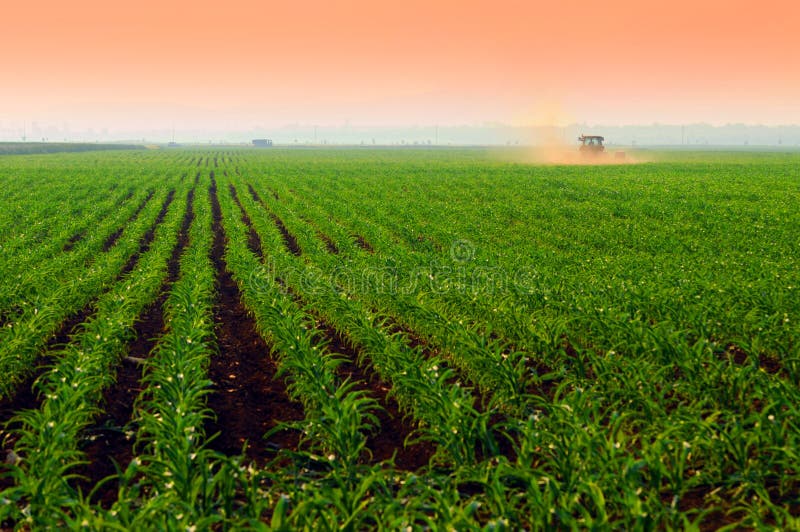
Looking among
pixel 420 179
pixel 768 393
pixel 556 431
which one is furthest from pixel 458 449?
pixel 420 179

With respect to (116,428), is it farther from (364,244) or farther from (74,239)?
(74,239)

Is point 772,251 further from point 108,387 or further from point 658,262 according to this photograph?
point 108,387

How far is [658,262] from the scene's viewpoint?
14.9 metres

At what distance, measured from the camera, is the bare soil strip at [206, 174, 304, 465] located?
6.61 metres

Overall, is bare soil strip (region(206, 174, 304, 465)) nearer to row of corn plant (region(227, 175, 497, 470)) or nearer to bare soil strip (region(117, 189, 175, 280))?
row of corn plant (region(227, 175, 497, 470))

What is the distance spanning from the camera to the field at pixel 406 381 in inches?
188

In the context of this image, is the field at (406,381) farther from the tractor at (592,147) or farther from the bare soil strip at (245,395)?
the tractor at (592,147)

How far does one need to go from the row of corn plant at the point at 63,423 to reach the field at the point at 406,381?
0.12 feet

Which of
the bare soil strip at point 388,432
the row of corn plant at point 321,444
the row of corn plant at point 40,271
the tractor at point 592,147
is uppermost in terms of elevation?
the tractor at point 592,147

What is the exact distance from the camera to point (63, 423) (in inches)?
213

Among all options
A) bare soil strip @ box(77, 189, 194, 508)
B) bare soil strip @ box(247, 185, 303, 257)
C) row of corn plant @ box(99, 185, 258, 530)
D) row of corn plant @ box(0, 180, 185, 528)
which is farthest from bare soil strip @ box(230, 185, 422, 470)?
bare soil strip @ box(247, 185, 303, 257)

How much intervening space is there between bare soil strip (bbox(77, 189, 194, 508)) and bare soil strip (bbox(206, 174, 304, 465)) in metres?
0.92

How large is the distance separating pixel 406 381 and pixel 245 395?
255cm

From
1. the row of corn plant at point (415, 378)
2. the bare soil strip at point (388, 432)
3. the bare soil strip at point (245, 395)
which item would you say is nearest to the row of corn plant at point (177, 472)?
the bare soil strip at point (245, 395)
